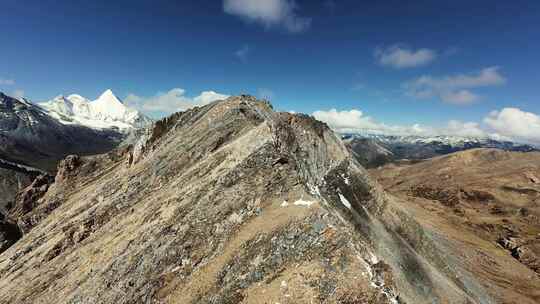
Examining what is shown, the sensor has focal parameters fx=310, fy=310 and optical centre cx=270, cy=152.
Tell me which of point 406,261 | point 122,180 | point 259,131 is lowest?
point 406,261

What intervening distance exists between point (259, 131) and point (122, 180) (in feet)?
74.6

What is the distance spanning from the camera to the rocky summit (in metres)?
21.6

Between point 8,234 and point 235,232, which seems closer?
point 235,232

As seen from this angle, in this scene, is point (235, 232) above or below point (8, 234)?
above

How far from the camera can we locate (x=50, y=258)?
36469 millimetres

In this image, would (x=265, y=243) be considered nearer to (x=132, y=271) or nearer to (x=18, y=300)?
(x=132, y=271)

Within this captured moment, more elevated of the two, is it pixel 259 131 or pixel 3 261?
pixel 259 131

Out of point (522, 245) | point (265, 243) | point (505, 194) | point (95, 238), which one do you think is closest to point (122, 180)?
point (95, 238)

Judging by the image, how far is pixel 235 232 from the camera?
25.9 m

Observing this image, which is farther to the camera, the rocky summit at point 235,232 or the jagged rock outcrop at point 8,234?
the jagged rock outcrop at point 8,234

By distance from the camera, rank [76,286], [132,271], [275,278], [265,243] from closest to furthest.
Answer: [275,278], [265,243], [132,271], [76,286]

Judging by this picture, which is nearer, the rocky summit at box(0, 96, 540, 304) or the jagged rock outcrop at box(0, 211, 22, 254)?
the rocky summit at box(0, 96, 540, 304)

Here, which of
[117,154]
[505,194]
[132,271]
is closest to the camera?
[132,271]

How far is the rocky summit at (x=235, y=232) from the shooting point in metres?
21.6
